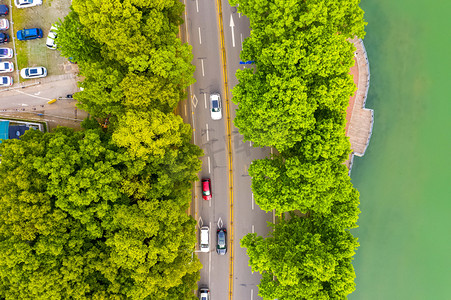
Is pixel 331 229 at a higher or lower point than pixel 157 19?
lower

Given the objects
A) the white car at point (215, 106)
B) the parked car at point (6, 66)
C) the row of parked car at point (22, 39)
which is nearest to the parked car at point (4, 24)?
the row of parked car at point (22, 39)

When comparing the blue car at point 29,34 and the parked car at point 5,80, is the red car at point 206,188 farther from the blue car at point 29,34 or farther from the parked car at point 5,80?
the blue car at point 29,34

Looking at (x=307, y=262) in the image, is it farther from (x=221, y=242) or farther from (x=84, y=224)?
(x=84, y=224)

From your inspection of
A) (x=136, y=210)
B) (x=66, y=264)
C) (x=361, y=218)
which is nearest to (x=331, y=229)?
(x=361, y=218)

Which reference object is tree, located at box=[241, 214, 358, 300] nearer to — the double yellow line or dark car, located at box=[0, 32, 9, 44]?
the double yellow line

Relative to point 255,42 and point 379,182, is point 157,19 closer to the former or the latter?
point 255,42
